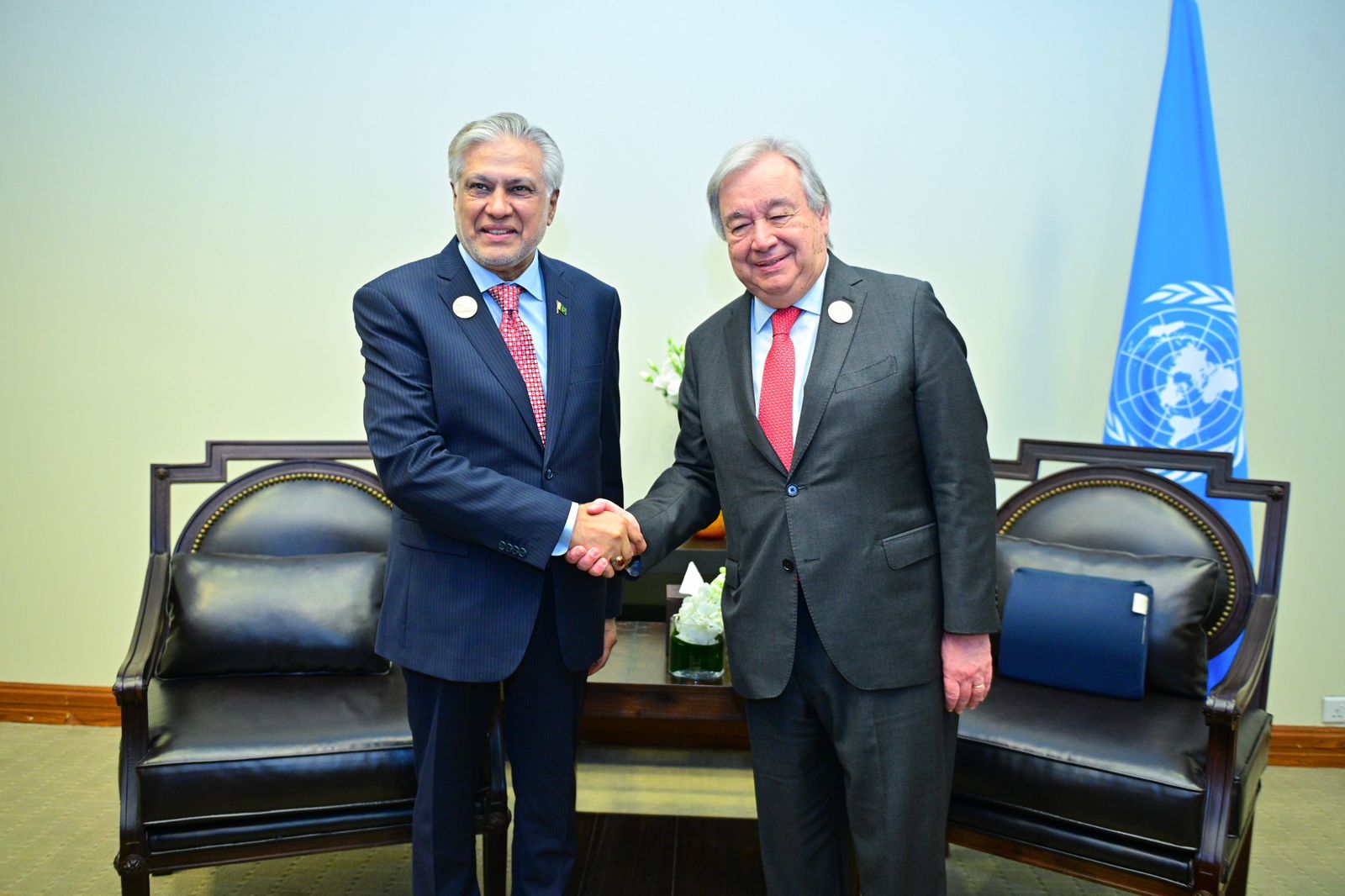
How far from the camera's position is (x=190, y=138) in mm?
3459

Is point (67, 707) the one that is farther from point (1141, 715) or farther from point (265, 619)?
point (1141, 715)

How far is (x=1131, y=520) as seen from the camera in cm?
265

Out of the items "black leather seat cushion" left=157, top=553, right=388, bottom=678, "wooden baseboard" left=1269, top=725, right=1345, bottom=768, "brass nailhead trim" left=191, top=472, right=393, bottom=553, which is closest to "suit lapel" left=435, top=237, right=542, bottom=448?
"black leather seat cushion" left=157, top=553, right=388, bottom=678

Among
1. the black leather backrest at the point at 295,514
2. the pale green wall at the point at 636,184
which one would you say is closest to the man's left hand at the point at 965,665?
the black leather backrest at the point at 295,514

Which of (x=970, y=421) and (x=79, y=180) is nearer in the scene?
(x=970, y=421)


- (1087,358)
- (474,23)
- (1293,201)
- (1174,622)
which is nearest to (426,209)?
(474,23)

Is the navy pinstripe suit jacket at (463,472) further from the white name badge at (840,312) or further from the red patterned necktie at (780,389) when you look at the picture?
the white name badge at (840,312)

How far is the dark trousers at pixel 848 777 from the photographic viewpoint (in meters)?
1.72

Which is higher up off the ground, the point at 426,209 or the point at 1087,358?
the point at 426,209

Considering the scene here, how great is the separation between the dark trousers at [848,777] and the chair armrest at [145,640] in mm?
1232

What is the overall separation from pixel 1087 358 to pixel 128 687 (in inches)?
115

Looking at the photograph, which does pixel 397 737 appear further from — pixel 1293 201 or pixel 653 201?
pixel 1293 201

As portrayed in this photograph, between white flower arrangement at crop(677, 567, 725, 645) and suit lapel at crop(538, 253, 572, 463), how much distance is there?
0.72 meters

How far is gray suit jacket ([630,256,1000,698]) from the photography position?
169 centimetres
